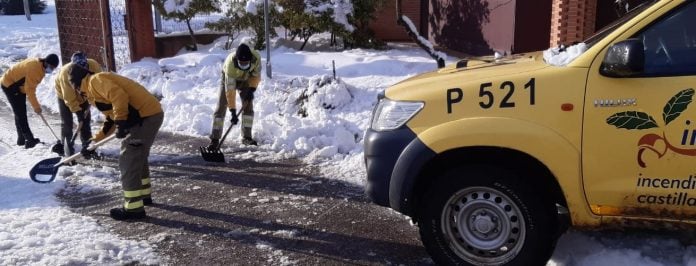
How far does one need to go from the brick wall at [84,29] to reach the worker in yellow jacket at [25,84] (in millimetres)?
5521

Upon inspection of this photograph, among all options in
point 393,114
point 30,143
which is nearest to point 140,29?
point 30,143

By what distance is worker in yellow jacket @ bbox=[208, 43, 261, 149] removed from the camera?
26.1 feet

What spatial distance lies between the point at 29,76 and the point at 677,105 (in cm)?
757

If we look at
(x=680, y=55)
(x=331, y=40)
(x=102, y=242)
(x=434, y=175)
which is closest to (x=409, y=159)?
(x=434, y=175)

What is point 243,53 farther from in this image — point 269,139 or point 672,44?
point 672,44

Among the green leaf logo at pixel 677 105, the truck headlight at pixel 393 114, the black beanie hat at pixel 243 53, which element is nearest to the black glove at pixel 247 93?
the black beanie hat at pixel 243 53

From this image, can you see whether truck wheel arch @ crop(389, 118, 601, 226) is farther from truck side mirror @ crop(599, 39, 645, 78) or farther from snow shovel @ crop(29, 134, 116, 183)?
snow shovel @ crop(29, 134, 116, 183)

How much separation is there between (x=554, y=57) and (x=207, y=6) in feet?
36.8

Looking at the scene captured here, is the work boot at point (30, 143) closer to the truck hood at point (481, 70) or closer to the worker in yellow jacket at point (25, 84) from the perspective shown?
the worker in yellow jacket at point (25, 84)

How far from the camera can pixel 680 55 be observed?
11.7 feet

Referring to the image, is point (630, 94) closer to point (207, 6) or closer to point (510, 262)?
point (510, 262)

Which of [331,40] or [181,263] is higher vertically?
[331,40]

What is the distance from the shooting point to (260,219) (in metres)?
5.59

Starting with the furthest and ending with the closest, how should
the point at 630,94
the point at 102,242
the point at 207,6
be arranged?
the point at 207,6, the point at 102,242, the point at 630,94
